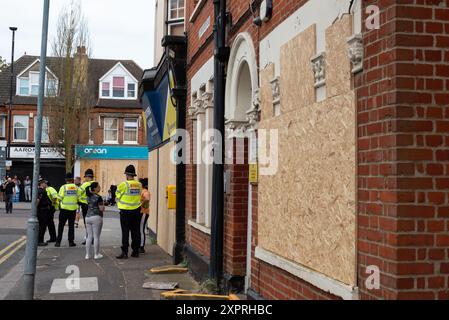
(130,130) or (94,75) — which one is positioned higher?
(94,75)

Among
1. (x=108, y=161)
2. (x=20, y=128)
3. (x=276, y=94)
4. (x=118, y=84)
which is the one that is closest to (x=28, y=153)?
(x=20, y=128)

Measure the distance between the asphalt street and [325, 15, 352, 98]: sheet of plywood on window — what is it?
4594 mm

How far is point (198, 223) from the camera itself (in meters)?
9.59

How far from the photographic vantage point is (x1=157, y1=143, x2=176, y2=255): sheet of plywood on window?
11938mm

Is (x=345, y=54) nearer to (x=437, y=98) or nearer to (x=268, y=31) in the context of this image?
(x=437, y=98)

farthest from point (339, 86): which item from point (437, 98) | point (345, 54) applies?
point (437, 98)

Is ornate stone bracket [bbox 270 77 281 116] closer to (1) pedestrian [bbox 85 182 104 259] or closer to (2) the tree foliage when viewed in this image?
(1) pedestrian [bbox 85 182 104 259]

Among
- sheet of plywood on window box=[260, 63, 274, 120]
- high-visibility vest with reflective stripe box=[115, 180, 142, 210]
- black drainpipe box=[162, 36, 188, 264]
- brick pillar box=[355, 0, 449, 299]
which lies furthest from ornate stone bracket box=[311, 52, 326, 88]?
high-visibility vest with reflective stripe box=[115, 180, 142, 210]

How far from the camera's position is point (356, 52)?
3828 mm

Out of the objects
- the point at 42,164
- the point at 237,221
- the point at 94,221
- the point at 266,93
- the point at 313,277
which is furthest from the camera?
the point at 42,164

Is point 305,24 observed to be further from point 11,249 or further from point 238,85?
point 11,249

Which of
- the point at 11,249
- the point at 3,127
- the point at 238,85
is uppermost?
the point at 3,127

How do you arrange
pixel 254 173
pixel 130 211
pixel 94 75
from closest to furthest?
pixel 254 173, pixel 130 211, pixel 94 75

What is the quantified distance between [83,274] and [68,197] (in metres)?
4.73
